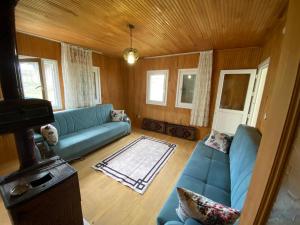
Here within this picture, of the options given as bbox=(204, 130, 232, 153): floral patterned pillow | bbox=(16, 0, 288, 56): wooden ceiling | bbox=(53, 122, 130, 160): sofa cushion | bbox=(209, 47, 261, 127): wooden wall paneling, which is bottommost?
bbox=(53, 122, 130, 160): sofa cushion

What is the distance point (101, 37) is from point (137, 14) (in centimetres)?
120

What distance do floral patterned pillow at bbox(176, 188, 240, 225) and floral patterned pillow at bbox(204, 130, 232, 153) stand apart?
1.56 meters

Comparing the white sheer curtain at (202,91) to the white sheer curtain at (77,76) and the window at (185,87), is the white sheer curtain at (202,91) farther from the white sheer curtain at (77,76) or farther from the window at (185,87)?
the white sheer curtain at (77,76)

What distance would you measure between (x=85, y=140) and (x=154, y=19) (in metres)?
2.46

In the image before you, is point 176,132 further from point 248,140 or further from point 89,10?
point 89,10

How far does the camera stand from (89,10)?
169 centimetres

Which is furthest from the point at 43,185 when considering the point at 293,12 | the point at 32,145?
the point at 293,12

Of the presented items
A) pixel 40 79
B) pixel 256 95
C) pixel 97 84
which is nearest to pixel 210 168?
pixel 256 95

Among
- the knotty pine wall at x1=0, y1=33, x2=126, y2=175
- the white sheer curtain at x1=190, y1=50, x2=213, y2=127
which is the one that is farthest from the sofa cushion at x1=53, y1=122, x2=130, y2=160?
the white sheer curtain at x1=190, y1=50, x2=213, y2=127

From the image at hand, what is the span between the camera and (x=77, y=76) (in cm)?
338

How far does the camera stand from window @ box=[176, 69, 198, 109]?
12.5 feet

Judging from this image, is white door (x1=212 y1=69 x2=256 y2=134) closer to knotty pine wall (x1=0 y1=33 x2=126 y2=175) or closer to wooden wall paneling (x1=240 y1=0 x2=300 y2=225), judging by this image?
wooden wall paneling (x1=240 y1=0 x2=300 y2=225)

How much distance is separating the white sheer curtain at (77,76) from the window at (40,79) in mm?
213

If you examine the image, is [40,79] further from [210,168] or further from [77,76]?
[210,168]
